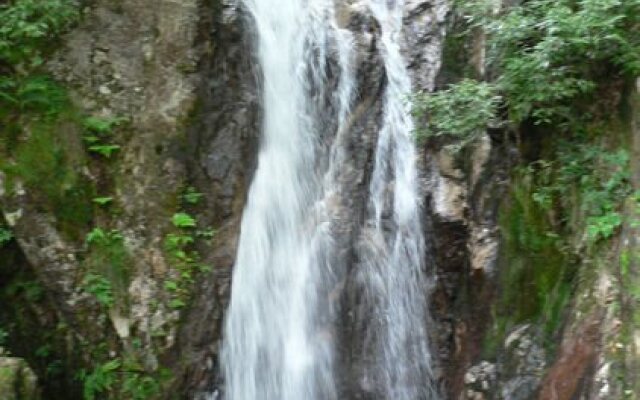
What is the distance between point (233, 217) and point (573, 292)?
380 cm

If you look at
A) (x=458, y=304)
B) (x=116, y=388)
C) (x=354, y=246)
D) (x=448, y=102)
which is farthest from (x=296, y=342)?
(x=448, y=102)

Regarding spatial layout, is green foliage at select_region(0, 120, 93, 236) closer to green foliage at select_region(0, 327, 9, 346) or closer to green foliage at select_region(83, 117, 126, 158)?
green foliage at select_region(83, 117, 126, 158)

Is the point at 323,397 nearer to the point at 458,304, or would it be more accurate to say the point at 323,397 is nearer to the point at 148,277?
the point at 458,304

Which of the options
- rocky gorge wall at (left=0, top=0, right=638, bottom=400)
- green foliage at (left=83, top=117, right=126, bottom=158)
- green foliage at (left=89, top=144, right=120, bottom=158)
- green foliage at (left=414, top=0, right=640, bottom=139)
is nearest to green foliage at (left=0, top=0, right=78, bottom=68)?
rocky gorge wall at (left=0, top=0, right=638, bottom=400)

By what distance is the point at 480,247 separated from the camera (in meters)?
7.59

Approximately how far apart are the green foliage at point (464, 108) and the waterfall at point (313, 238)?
2.31 feet

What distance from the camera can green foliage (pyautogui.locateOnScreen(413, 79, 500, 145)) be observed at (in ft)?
22.4

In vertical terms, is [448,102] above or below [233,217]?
above

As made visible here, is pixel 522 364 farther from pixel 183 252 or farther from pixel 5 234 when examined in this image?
pixel 5 234

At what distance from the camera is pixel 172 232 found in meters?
7.07

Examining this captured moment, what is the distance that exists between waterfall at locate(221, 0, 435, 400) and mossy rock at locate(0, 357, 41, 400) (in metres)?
2.45

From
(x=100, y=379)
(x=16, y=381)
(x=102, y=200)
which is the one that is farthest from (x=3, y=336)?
(x=102, y=200)

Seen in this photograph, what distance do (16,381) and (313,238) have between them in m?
4.46

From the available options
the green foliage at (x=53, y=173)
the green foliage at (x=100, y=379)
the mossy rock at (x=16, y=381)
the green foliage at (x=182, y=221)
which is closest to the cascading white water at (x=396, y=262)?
the green foliage at (x=182, y=221)
